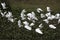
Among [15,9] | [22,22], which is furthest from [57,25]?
[15,9]

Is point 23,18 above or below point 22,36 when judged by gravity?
above

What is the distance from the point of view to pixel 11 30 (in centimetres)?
380

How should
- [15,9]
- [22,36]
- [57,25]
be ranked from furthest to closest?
[15,9] < [57,25] < [22,36]

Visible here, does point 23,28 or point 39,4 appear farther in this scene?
point 39,4

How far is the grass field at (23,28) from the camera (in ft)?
12.0

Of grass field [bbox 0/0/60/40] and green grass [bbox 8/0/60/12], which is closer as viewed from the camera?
grass field [bbox 0/0/60/40]

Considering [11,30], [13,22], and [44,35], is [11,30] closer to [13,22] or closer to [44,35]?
[13,22]

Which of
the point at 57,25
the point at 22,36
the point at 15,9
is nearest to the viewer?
the point at 22,36

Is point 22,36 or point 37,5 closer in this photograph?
point 22,36

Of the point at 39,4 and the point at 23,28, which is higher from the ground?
the point at 39,4

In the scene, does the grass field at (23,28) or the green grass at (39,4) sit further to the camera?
the green grass at (39,4)

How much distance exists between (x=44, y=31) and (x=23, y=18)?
47 cm

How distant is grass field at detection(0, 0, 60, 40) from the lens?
3.66 metres

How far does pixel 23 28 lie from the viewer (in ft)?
12.6
